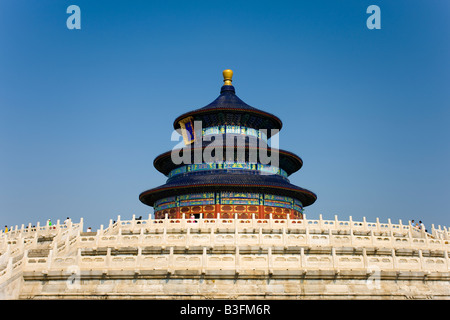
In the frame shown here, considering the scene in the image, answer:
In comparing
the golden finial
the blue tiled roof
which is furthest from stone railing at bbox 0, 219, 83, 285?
the golden finial

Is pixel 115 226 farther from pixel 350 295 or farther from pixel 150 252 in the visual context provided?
pixel 350 295

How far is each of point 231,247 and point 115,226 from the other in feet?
30.5

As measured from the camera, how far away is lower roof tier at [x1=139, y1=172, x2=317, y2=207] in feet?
119

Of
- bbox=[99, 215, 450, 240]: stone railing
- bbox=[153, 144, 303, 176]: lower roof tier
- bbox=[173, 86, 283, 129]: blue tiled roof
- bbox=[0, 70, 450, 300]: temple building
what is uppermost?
bbox=[173, 86, 283, 129]: blue tiled roof

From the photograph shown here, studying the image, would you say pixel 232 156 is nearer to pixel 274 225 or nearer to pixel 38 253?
pixel 274 225

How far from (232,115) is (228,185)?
10.1 m

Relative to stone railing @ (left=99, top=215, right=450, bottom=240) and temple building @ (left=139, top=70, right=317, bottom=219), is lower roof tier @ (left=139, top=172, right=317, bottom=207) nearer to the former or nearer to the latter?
temple building @ (left=139, top=70, right=317, bottom=219)

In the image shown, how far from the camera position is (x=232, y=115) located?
43.8 meters

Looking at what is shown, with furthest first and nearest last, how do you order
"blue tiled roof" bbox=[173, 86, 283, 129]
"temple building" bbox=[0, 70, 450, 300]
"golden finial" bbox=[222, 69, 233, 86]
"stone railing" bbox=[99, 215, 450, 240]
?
"golden finial" bbox=[222, 69, 233, 86] < "blue tiled roof" bbox=[173, 86, 283, 129] < "stone railing" bbox=[99, 215, 450, 240] < "temple building" bbox=[0, 70, 450, 300]

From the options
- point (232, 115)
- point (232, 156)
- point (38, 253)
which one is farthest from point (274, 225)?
point (232, 115)

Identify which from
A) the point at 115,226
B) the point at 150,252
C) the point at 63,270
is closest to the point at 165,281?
the point at 150,252

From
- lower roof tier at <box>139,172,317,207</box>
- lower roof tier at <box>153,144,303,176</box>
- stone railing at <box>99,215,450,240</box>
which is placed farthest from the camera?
lower roof tier at <box>153,144,303,176</box>

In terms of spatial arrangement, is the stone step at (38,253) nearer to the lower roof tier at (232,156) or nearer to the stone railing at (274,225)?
the stone railing at (274,225)

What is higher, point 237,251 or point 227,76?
point 227,76
